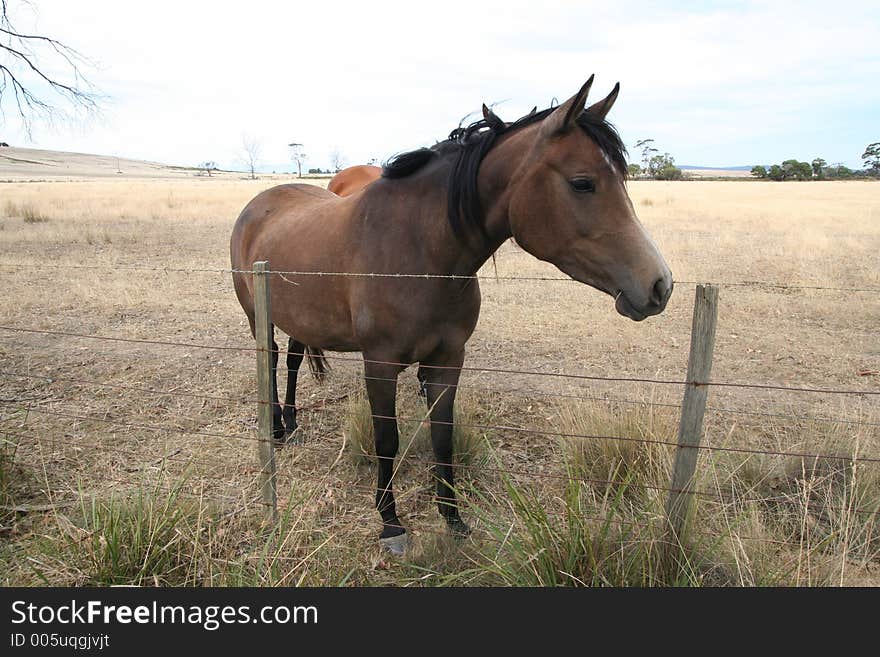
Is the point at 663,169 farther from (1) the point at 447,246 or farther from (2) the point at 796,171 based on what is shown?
(1) the point at 447,246

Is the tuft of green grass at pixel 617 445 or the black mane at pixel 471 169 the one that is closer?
the black mane at pixel 471 169

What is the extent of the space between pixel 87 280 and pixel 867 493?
10720 mm

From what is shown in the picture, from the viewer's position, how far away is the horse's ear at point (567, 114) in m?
2.27

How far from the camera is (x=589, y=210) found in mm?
2361

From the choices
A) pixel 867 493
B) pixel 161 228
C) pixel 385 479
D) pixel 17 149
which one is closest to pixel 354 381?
→ pixel 385 479

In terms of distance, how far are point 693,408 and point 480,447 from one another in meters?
1.78

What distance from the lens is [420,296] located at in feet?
9.62

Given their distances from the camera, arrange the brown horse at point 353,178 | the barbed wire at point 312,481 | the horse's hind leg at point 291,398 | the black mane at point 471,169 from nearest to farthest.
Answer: the barbed wire at point 312,481, the black mane at point 471,169, the horse's hind leg at point 291,398, the brown horse at point 353,178

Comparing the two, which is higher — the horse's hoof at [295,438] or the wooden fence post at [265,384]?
the wooden fence post at [265,384]

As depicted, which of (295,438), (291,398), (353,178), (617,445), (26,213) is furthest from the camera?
(26,213)

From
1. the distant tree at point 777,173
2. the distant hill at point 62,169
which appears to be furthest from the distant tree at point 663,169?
the distant hill at point 62,169

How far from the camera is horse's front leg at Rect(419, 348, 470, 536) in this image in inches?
126

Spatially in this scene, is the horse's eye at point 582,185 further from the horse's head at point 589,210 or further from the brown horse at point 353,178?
the brown horse at point 353,178

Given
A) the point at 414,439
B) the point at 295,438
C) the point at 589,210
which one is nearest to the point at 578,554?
the point at 589,210
